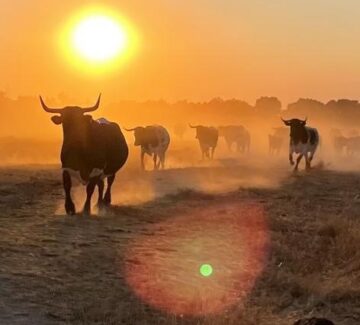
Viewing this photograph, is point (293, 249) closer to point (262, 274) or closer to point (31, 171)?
point (262, 274)

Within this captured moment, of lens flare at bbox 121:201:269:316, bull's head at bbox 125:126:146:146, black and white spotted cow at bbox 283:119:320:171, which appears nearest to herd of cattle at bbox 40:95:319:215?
lens flare at bbox 121:201:269:316

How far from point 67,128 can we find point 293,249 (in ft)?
16.9

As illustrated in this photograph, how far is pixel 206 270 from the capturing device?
381 inches

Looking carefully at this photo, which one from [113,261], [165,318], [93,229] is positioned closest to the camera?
[165,318]

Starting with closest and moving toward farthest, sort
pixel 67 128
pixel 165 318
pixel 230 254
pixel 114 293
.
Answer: pixel 165 318 < pixel 114 293 < pixel 230 254 < pixel 67 128

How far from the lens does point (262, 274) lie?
9781 mm

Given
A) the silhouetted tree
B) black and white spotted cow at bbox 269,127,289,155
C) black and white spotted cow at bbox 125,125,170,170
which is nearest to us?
black and white spotted cow at bbox 125,125,170,170

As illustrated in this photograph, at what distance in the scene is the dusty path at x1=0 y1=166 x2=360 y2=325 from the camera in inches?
307

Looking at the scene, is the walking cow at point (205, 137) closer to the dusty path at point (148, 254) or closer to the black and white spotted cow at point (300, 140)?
the black and white spotted cow at point (300, 140)

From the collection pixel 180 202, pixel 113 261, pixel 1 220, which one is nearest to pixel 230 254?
pixel 113 261

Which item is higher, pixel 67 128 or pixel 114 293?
pixel 67 128

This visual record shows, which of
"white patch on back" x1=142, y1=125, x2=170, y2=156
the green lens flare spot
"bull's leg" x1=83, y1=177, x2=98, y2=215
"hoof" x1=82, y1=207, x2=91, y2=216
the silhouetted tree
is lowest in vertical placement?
the green lens flare spot

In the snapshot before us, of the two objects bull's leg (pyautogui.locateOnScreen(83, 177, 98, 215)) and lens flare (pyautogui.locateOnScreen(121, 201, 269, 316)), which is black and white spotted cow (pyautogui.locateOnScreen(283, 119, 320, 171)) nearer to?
lens flare (pyautogui.locateOnScreen(121, 201, 269, 316))

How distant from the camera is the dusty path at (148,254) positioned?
7.79m
